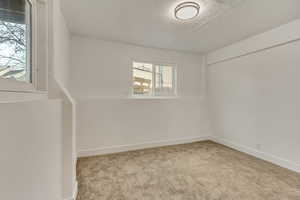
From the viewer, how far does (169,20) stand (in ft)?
7.65

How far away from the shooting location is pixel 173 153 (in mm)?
3145

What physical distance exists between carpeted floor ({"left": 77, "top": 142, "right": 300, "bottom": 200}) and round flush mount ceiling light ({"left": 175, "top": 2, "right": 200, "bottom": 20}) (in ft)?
7.85

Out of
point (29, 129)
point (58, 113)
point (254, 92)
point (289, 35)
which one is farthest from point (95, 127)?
point (289, 35)

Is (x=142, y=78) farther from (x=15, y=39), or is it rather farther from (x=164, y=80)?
(x=15, y=39)

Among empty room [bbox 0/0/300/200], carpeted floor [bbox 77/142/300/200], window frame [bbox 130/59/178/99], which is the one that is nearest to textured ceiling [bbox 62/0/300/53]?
empty room [bbox 0/0/300/200]

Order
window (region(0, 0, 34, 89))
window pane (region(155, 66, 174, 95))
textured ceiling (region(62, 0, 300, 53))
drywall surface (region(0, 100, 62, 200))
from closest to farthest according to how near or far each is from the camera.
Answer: drywall surface (region(0, 100, 62, 200)) → window (region(0, 0, 34, 89)) → textured ceiling (region(62, 0, 300, 53)) → window pane (region(155, 66, 174, 95))

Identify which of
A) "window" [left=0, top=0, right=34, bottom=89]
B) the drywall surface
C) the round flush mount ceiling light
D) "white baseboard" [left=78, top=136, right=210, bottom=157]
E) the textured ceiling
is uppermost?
the textured ceiling

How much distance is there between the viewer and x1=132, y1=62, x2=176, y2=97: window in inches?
139

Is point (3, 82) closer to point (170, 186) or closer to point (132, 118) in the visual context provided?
point (170, 186)

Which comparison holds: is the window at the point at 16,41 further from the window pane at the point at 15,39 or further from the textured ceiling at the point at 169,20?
the textured ceiling at the point at 169,20

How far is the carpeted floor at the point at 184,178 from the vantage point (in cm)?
181

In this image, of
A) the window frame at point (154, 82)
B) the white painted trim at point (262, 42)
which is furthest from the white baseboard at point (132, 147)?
the white painted trim at point (262, 42)

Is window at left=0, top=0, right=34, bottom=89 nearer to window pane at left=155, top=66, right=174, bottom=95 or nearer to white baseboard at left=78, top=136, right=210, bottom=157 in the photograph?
white baseboard at left=78, top=136, right=210, bottom=157

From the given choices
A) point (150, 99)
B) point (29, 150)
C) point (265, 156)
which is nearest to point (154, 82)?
point (150, 99)
